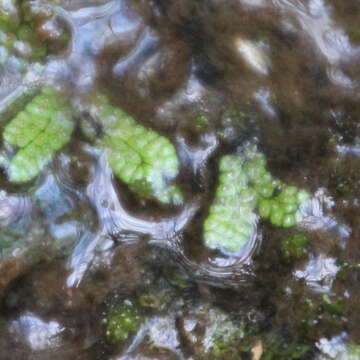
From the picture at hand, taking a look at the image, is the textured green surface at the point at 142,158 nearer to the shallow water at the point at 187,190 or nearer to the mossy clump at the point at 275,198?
the shallow water at the point at 187,190

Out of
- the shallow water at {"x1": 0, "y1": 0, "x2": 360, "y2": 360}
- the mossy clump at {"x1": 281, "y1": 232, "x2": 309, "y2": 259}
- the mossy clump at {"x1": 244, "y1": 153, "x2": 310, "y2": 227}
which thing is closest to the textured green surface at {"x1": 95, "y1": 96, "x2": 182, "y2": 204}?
the shallow water at {"x1": 0, "y1": 0, "x2": 360, "y2": 360}

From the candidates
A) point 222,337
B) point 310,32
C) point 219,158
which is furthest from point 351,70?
point 222,337

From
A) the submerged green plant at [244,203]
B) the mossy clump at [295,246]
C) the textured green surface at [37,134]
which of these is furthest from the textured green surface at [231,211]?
the textured green surface at [37,134]

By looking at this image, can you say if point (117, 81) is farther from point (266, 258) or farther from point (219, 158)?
point (266, 258)

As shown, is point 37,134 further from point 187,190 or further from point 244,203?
point 244,203

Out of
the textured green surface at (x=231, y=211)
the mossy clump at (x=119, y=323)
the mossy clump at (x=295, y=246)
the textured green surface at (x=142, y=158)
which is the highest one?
the textured green surface at (x=142, y=158)

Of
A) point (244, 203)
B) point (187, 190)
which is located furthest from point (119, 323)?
point (244, 203)
